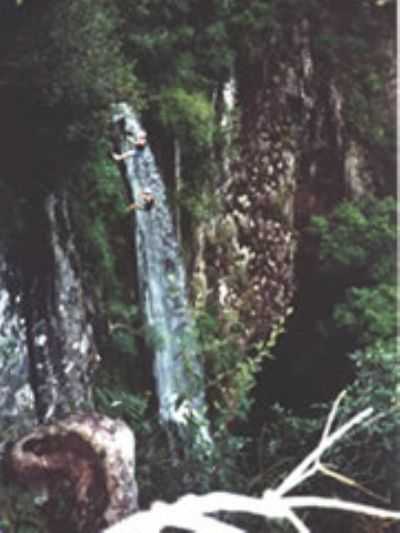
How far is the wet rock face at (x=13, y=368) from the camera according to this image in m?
2.01

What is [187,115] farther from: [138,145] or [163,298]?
[163,298]

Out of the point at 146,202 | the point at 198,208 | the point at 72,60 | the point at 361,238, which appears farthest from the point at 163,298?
the point at 361,238

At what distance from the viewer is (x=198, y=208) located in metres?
2.85

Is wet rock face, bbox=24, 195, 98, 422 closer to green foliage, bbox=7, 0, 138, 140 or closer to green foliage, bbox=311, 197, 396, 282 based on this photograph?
green foliage, bbox=7, 0, 138, 140

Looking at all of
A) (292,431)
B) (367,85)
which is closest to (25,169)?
(292,431)

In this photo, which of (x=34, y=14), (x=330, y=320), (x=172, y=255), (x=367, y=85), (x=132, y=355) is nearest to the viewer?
(x=34, y=14)

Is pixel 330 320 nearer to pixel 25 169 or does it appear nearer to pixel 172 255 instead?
pixel 172 255

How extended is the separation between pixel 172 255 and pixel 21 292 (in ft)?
2.60

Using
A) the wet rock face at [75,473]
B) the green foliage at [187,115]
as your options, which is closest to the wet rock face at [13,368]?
the wet rock face at [75,473]

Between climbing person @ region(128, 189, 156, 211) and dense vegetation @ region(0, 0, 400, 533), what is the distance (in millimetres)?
56

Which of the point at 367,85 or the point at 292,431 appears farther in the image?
the point at 367,85

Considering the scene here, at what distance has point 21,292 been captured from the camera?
7.07ft

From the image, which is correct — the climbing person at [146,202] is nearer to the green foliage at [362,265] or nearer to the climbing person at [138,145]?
the climbing person at [138,145]

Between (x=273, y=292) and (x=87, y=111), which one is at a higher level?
(x=87, y=111)
